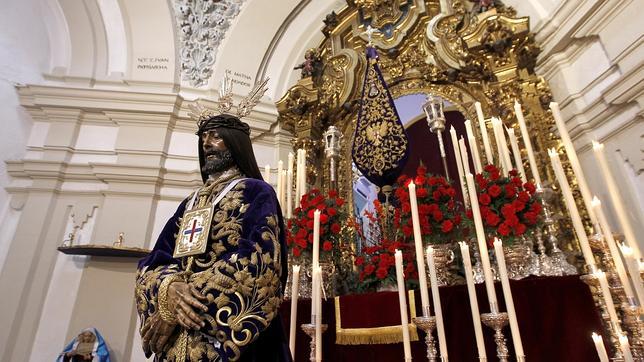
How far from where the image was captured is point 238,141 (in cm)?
146

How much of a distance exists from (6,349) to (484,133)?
387cm

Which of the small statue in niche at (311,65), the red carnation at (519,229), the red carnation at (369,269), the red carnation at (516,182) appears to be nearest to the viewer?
the red carnation at (519,229)

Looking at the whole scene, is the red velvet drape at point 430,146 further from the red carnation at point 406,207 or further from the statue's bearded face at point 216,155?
the statue's bearded face at point 216,155

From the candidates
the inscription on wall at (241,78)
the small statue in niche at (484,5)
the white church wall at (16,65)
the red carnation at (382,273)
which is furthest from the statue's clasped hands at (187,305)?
the small statue in niche at (484,5)

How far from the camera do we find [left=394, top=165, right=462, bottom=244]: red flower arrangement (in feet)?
6.56

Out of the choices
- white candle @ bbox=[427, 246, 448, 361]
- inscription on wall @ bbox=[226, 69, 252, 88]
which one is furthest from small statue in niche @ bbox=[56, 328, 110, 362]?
inscription on wall @ bbox=[226, 69, 252, 88]

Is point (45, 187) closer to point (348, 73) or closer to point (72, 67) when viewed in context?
point (72, 67)

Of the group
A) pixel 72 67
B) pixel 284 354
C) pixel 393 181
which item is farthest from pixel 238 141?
pixel 72 67

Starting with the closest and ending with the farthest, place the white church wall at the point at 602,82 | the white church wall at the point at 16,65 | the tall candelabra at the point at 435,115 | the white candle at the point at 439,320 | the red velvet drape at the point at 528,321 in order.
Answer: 1. the white candle at the point at 439,320
2. the red velvet drape at the point at 528,321
3. the white church wall at the point at 602,82
4. the tall candelabra at the point at 435,115
5. the white church wall at the point at 16,65

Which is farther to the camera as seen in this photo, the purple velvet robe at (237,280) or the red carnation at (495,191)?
the red carnation at (495,191)

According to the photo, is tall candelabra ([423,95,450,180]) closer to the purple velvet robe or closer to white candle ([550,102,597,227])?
white candle ([550,102,597,227])

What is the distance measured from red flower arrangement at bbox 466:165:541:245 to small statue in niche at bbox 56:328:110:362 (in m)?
2.74

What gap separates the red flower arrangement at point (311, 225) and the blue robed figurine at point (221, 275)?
3.07 feet

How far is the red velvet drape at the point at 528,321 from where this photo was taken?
1.45 meters
